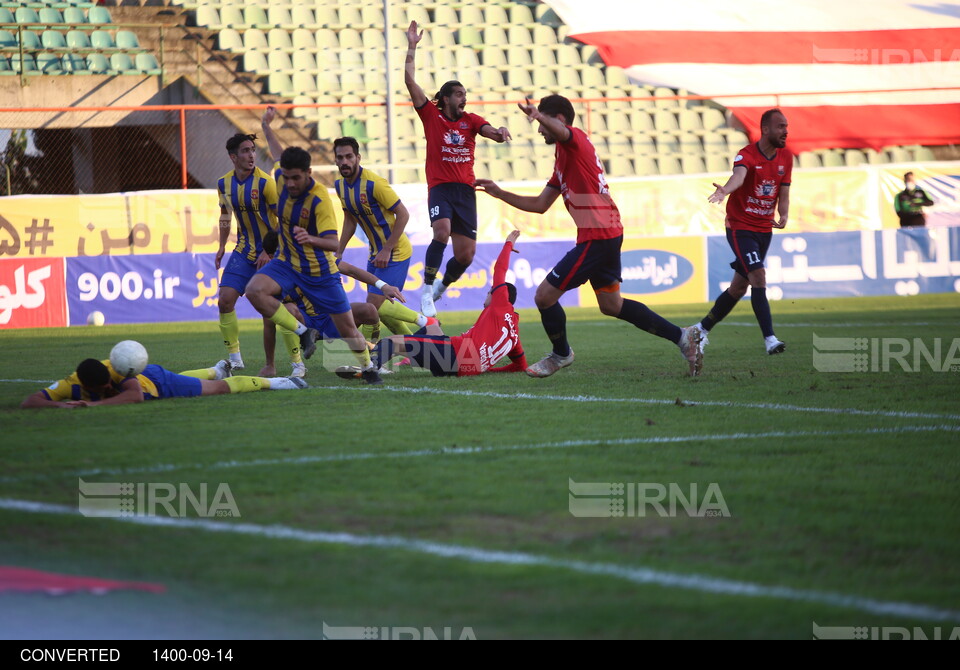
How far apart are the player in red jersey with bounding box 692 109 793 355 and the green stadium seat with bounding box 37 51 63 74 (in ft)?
49.3

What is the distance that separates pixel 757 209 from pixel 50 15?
16.9 meters

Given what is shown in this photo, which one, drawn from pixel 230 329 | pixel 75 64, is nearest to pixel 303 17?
pixel 75 64

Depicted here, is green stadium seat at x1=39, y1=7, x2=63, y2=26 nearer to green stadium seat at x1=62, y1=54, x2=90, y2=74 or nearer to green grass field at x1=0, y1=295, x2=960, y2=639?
green stadium seat at x1=62, y1=54, x2=90, y2=74

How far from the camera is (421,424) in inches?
253

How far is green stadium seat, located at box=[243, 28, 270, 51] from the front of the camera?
23250mm

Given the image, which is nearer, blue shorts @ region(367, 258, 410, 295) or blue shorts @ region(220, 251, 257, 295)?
blue shorts @ region(220, 251, 257, 295)

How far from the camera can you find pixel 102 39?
2214 centimetres

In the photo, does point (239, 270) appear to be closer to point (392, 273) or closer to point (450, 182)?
point (392, 273)

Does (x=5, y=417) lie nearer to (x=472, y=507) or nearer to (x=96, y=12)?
(x=472, y=507)

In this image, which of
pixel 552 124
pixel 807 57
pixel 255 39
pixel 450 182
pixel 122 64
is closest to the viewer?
pixel 552 124

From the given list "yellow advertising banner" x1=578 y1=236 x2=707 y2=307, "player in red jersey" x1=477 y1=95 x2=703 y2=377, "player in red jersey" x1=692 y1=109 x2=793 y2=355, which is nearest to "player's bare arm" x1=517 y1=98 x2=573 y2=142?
"player in red jersey" x1=477 y1=95 x2=703 y2=377

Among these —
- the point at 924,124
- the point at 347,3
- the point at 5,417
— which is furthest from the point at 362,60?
the point at 5,417

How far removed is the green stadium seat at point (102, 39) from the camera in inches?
867

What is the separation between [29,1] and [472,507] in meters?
21.6
